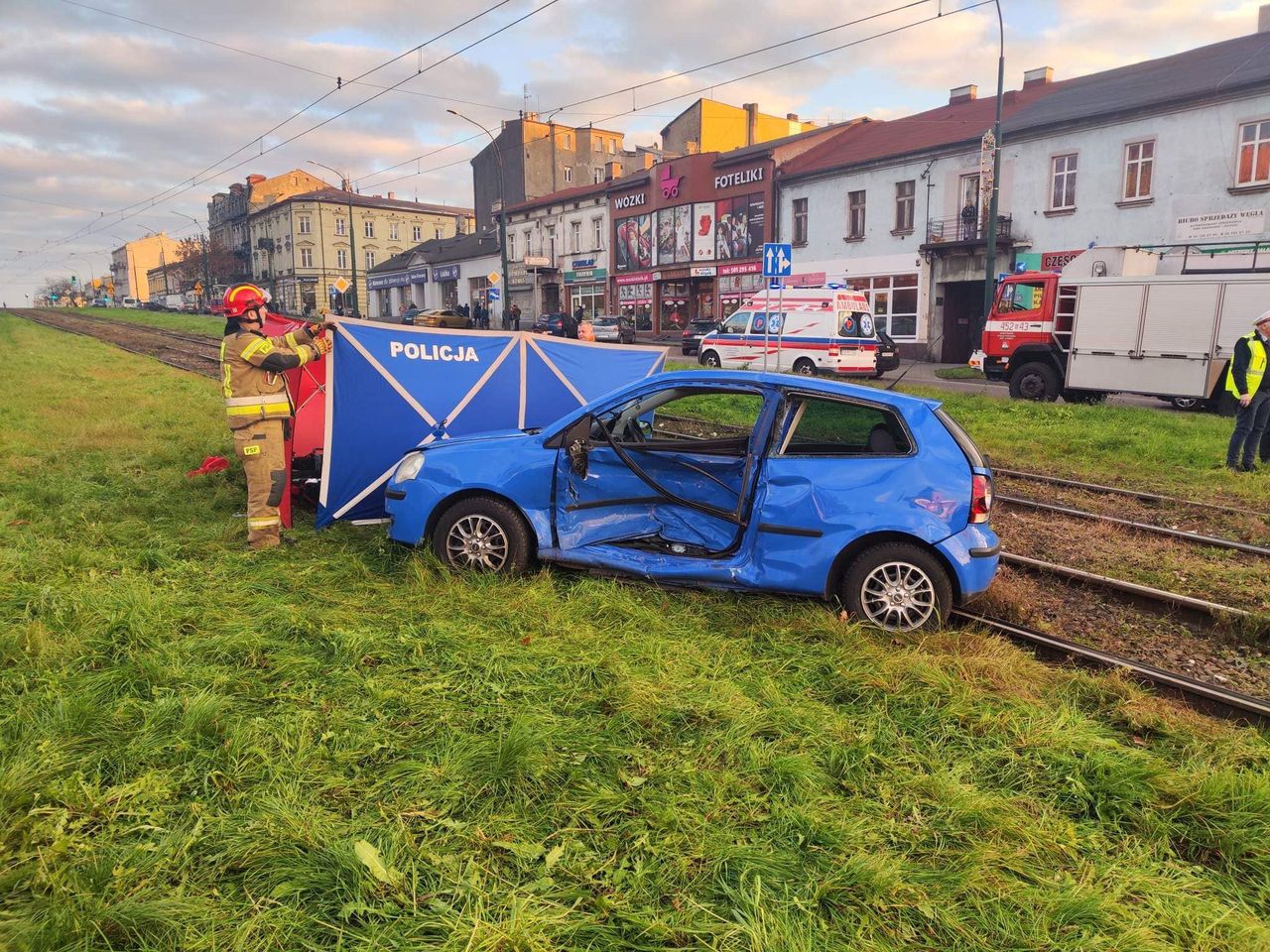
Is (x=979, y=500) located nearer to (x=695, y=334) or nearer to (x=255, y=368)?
(x=255, y=368)

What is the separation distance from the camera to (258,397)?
6191 mm

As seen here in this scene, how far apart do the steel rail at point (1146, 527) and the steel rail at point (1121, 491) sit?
35.3 inches

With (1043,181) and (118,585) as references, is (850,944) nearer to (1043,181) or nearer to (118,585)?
(118,585)

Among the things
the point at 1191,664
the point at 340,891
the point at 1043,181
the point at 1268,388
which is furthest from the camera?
the point at 1043,181

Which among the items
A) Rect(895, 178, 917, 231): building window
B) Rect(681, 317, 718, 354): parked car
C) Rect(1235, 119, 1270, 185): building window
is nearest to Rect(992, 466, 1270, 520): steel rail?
Rect(1235, 119, 1270, 185): building window

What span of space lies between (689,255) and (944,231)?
1366 cm

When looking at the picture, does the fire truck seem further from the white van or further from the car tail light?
the car tail light

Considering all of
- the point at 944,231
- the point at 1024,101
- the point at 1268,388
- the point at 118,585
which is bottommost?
the point at 118,585

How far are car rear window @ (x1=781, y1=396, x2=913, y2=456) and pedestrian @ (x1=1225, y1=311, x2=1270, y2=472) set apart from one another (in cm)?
642

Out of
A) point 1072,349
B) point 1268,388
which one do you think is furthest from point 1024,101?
point 1268,388

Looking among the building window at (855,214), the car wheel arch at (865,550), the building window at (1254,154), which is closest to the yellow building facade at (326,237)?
the building window at (855,214)

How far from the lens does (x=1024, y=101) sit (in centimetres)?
2998

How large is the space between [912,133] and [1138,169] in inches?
379

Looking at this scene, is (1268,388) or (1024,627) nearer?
(1024,627)
